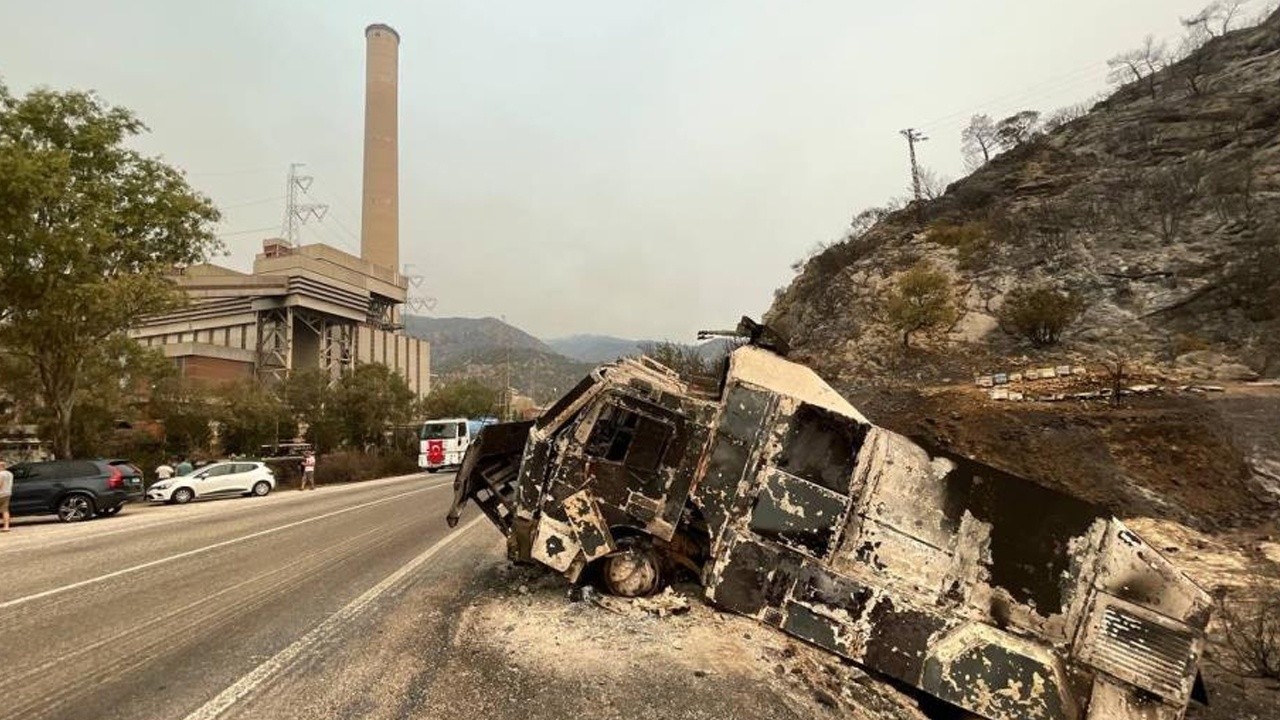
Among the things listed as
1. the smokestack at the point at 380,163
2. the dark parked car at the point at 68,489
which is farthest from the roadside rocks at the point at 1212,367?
the smokestack at the point at 380,163

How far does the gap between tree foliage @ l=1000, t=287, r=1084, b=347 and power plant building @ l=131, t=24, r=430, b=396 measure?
2172 inches

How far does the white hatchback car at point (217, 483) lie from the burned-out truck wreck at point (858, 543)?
21080 mm

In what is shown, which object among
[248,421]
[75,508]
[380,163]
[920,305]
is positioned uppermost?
[380,163]

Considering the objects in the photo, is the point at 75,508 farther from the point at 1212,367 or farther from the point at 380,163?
the point at 380,163

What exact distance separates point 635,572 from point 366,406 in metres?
38.3

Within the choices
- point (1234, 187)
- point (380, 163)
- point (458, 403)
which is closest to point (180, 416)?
point (458, 403)

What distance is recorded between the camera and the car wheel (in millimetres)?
15914

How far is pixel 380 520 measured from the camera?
12.7 m

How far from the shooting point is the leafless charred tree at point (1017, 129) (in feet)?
145

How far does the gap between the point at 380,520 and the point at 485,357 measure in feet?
589

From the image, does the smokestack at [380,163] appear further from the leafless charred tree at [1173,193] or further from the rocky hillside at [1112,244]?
the leafless charred tree at [1173,193]

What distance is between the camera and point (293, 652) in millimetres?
4762

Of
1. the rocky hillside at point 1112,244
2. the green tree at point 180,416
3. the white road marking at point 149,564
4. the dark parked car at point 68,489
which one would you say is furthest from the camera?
the green tree at point 180,416

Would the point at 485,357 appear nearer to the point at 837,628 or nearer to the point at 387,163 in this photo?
the point at 387,163
